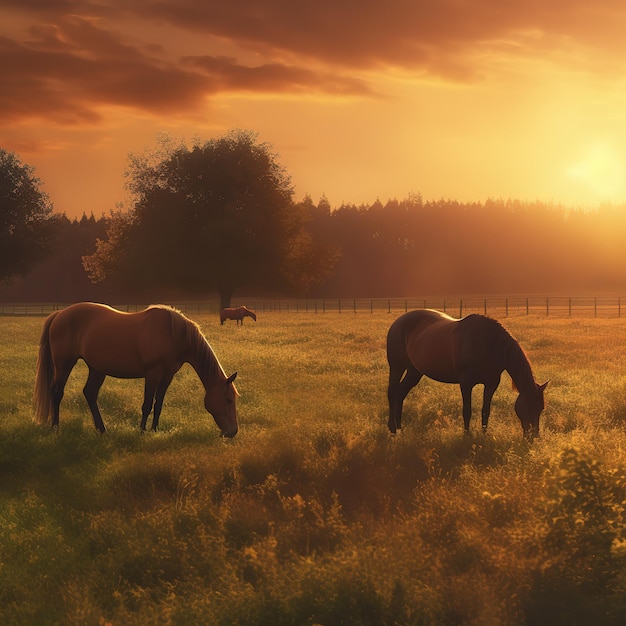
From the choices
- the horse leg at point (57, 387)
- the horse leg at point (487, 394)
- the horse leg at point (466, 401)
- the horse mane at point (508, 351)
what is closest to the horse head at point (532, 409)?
the horse mane at point (508, 351)

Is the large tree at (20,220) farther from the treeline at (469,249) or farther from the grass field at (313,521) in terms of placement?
the treeline at (469,249)

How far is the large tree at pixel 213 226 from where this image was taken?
2263 inches

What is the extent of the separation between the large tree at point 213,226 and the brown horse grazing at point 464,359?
146ft

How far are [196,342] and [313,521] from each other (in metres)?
4.65

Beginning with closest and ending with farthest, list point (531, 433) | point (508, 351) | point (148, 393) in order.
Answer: point (531, 433)
point (508, 351)
point (148, 393)

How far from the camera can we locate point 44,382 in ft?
43.9

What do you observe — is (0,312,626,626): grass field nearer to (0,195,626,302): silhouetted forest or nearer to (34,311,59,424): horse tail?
Answer: (34,311,59,424): horse tail

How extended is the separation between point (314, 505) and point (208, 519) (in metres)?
1.22

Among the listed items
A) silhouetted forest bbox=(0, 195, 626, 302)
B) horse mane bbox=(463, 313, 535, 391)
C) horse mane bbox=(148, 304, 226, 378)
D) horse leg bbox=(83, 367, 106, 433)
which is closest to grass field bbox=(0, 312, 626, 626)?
horse leg bbox=(83, 367, 106, 433)

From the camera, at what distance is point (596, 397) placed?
1616 cm

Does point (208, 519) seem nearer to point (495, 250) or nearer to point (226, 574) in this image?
point (226, 574)

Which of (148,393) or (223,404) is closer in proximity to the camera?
(223,404)

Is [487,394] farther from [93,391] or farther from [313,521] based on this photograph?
[93,391]

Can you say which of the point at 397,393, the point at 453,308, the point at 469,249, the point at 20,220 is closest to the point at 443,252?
the point at 469,249
